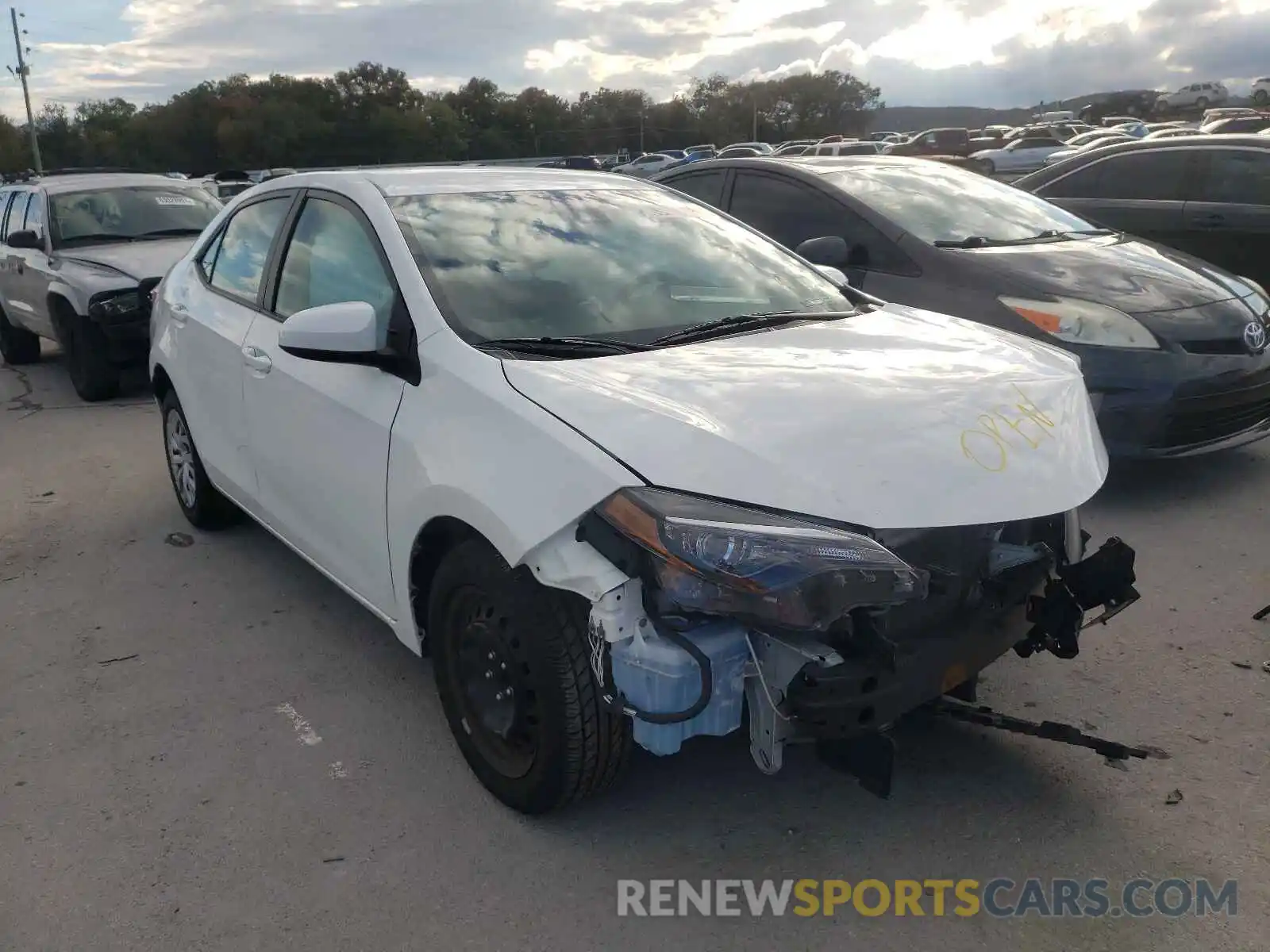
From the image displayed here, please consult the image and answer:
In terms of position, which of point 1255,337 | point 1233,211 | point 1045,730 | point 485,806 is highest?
point 1233,211

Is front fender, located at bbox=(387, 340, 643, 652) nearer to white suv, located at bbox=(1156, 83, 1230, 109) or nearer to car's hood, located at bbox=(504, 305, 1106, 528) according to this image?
car's hood, located at bbox=(504, 305, 1106, 528)

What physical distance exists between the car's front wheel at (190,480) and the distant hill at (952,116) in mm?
84362

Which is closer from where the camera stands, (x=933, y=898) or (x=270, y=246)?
(x=933, y=898)

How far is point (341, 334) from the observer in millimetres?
2906

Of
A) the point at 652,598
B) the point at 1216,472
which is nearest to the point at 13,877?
the point at 652,598

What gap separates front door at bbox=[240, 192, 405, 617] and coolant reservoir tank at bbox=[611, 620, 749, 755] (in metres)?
1.10

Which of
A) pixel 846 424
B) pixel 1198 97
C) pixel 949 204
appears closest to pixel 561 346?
pixel 846 424

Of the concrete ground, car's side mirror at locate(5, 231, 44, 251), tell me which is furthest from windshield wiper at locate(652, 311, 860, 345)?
car's side mirror at locate(5, 231, 44, 251)

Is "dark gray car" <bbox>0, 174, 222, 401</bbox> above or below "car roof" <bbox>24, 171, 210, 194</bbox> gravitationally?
below

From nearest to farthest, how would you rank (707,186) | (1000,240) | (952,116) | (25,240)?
1. (1000,240)
2. (707,186)
3. (25,240)
4. (952,116)

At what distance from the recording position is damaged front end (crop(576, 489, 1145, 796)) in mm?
2146

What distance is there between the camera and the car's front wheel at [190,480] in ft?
15.9

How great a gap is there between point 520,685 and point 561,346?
0.95 meters

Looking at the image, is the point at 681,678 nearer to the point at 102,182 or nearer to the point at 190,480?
the point at 190,480
